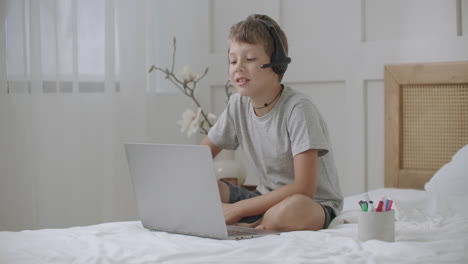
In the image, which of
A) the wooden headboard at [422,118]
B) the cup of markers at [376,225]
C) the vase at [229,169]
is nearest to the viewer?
the cup of markers at [376,225]

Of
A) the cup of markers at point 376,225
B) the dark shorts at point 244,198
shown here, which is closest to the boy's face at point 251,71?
the dark shorts at point 244,198

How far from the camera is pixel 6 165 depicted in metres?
2.15

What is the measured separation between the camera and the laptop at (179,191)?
1392mm

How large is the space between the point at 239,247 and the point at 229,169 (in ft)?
4.15

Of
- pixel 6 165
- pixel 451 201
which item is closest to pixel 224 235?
pixel 451 201

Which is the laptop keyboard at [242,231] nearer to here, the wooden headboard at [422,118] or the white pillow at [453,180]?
the white pillow at [453,180]

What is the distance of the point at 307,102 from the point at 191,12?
1.34 meters

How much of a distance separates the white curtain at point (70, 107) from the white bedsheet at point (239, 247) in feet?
2.47

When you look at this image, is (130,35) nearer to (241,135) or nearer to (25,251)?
(241,135)

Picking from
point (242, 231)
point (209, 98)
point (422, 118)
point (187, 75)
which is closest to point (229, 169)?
point (187, 75)

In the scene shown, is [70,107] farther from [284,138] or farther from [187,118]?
[284,138]

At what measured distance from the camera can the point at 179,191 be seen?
4.73 feet

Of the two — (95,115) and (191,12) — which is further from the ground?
(191,12)

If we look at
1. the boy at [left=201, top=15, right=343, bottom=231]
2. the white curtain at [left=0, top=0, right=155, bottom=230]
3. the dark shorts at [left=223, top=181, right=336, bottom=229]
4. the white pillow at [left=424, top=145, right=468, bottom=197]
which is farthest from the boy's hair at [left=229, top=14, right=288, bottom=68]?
the white curtain at [left=0, top=0, right=155, bottom=230]
